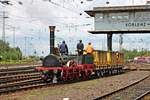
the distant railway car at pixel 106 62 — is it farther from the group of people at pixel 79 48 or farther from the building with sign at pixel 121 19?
the building with sign at pixel 121 19

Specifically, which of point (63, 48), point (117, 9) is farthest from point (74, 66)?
point (117, 9)

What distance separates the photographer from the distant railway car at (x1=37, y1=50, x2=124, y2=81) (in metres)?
24.0

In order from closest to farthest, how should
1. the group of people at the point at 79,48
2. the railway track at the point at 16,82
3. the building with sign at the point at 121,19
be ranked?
1. the railway track at the point at 16,82
2. the group of people at the point at 79,48
3. the building with sign at the point at 121,19

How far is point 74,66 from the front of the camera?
25469 mm

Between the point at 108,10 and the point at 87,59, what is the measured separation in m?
27.1

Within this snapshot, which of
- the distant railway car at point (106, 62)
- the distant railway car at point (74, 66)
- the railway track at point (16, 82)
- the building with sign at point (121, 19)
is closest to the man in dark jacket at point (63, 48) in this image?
the distant railway car at point (74, 66)

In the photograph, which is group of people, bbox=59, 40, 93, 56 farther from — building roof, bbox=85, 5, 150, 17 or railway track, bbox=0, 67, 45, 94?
building roof, bbox=85, 5, 150, 17

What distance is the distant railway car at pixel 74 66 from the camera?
24.0m

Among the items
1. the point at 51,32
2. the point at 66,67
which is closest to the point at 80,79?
the point at 66,67

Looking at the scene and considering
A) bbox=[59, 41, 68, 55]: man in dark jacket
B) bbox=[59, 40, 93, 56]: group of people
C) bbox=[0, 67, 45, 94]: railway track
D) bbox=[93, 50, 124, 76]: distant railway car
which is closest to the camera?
bbox=[0, 67, 45, 94]: railway track

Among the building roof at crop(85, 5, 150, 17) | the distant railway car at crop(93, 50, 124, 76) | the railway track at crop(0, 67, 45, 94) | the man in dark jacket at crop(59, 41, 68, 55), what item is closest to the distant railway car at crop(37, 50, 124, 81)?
the distant railway car at crop(93, 50, 124, 76)

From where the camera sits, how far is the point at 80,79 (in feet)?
90.4

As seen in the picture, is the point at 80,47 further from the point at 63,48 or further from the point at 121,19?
the point at 121,19

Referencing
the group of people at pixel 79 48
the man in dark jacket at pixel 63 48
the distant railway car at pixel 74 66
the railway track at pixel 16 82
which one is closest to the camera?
the railway track at pixel 16 82
